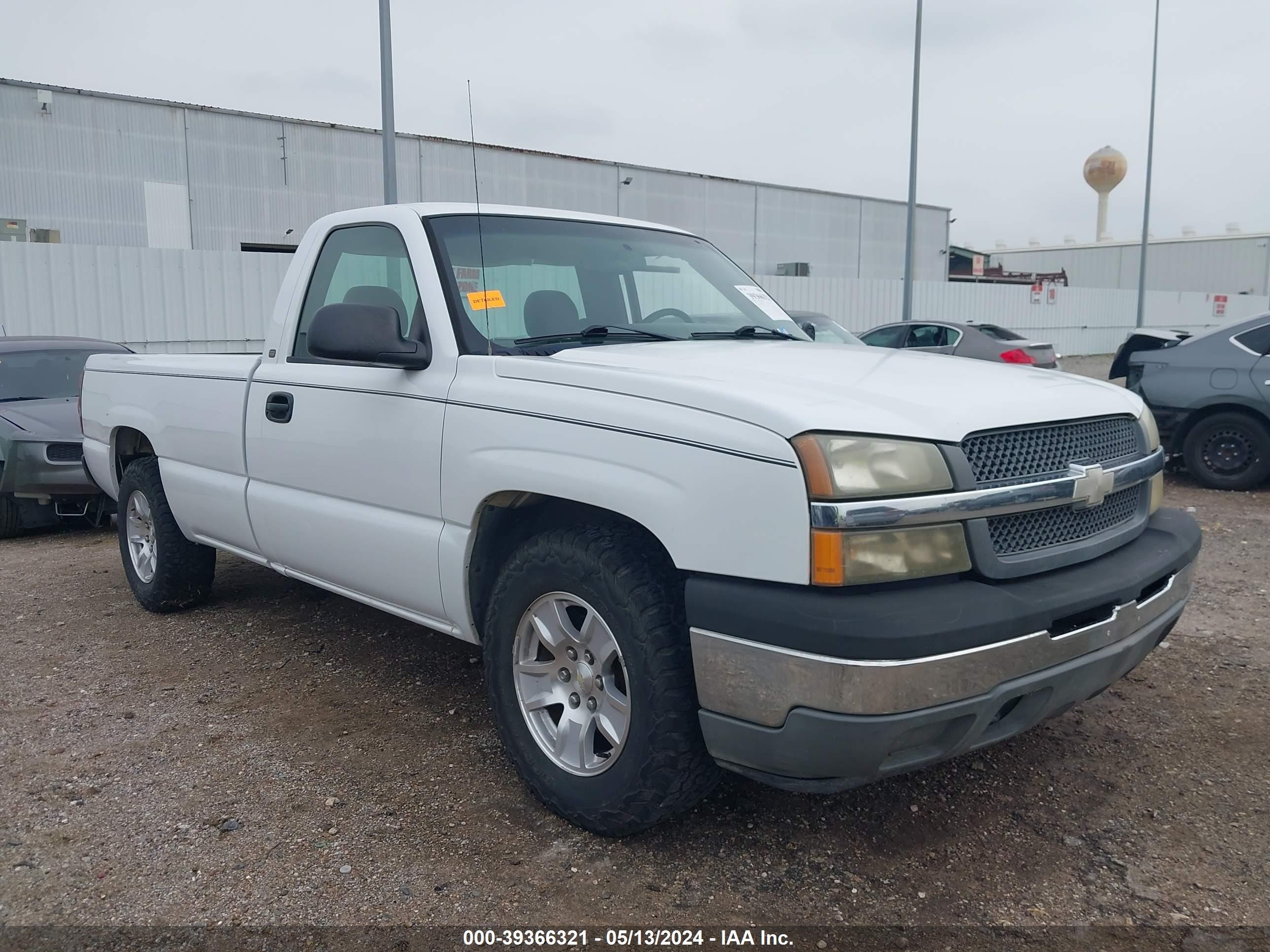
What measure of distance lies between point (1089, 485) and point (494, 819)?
1983 mm

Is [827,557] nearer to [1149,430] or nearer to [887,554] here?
[887,554]

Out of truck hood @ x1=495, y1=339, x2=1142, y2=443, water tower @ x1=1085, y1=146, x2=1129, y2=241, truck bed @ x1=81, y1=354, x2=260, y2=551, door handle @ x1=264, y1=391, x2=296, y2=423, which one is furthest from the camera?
water tower @ x1=1085, y1=146, x2=1129, y2=241

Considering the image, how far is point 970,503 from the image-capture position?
252 cm

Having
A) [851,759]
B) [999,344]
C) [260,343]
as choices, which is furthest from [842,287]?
[851,759]

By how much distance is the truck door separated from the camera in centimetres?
346

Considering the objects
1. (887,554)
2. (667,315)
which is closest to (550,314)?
(667,315)

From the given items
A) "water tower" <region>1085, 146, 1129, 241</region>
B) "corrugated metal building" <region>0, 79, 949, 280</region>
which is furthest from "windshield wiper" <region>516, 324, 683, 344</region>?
"water tower" <region>1085, 146, 1129, 241</region>

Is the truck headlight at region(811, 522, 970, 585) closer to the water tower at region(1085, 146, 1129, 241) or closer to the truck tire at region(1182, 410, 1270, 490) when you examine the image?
the truck tire at region(1182, 410, 1270, 490)

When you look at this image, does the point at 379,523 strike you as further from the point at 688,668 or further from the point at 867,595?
the point at 867,595

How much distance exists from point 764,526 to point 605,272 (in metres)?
1.81

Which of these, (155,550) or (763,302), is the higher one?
(763,302)

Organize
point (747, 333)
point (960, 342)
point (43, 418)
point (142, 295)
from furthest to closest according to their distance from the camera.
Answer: point (142, 295) → point (960, 342) → point (43, 418) → point (747, 333)

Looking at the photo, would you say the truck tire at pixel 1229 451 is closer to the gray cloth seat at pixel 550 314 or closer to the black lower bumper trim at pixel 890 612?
the black lower bumper trim at pixel 890 612

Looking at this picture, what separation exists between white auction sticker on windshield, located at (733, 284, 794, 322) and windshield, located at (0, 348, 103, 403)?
6389 mm
